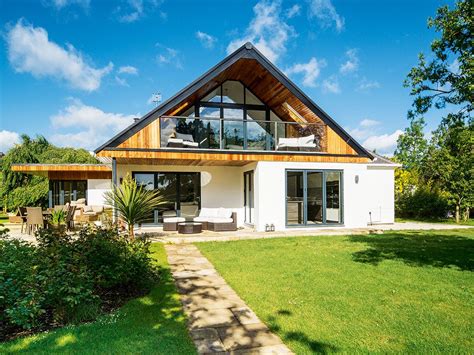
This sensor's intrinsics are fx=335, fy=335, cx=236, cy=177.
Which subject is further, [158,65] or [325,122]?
[158,65]

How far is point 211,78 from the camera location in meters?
11.2

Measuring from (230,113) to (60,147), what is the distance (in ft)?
110

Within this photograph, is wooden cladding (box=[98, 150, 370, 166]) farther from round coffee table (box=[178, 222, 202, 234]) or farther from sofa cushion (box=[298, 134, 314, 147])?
round coffee table (box=[178, 222, 202, 234])

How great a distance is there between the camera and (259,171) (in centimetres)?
1184

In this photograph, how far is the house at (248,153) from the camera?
36.7ft

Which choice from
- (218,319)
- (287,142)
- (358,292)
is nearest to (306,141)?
(287,142)

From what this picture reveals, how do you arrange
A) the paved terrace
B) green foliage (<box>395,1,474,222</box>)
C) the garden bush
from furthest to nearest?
the paved terrace < green foliage (<box>395,1,474,222</box>) < the garden bush

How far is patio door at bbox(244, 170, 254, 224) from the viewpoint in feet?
43.4

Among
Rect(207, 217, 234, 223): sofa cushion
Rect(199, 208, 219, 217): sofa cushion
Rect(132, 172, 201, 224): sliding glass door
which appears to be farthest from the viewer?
Rect(199, 208, 219, 217): sofa cushion

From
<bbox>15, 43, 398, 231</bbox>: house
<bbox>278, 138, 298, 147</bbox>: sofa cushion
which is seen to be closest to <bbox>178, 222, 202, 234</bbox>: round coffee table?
<bbox>15, 43, 398, 231</bbox>: house

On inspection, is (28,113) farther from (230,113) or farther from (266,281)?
(266,281)

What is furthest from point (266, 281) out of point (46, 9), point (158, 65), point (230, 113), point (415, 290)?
point (158, 65)

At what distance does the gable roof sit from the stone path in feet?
18.8

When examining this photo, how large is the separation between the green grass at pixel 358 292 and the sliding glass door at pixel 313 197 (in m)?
3.20
